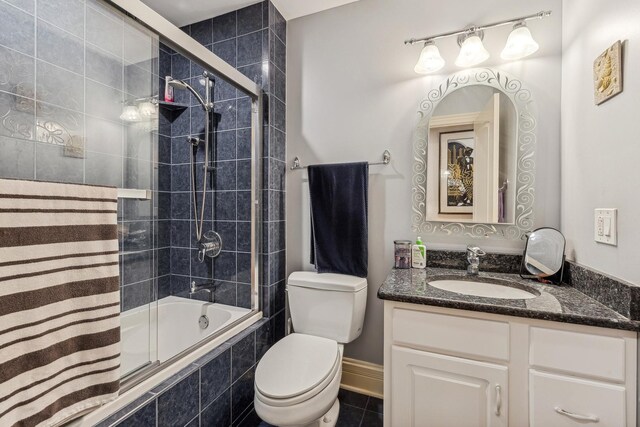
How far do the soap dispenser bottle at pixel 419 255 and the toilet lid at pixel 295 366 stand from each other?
2.00ft

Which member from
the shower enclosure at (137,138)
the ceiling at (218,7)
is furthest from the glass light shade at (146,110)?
the ceiling at (218,7)

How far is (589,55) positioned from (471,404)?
1.45 meters

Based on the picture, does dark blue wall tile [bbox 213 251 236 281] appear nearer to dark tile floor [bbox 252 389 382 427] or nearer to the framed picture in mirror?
dark tile floor [bbox 252 389 382 427]

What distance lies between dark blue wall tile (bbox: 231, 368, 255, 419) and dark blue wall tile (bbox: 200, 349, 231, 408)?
3.4 inches

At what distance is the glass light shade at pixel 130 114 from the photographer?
1323 mm

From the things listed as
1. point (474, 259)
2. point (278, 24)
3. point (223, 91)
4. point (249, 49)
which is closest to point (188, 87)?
point (223, 91)

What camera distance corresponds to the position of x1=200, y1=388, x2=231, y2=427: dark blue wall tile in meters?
1.22

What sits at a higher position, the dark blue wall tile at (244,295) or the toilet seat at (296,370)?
the dark blue wall tile at (244,295)

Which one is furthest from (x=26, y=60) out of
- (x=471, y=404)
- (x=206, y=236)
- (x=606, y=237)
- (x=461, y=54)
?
(x=606, y=237)

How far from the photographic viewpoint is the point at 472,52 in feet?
4.60

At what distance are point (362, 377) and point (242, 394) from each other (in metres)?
0.71

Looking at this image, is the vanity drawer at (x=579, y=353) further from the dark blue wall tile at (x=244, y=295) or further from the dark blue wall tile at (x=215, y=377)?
the dark blue wall tile at (x=244, y=295)

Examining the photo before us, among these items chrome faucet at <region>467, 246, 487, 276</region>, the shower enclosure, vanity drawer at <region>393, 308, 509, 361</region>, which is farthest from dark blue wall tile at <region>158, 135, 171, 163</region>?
chrome faucet at <region>467, 246, 487, 276</region>

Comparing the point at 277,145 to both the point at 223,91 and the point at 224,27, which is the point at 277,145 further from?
the point at 224,27
